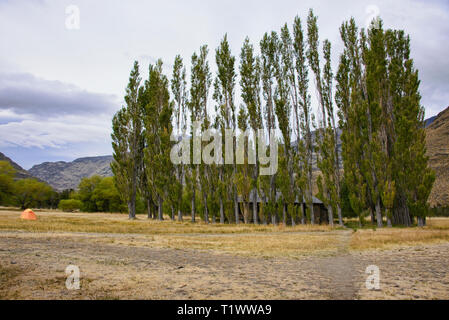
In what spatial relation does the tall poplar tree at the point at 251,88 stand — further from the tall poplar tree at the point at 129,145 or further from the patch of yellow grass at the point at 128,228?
the tall poplar tree at the point at 129,145

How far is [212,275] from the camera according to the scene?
538 centimetres

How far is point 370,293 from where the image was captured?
13.5 feet

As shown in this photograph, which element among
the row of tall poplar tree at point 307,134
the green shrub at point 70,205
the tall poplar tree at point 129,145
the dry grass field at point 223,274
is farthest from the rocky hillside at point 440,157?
the green shrub at point 70,205

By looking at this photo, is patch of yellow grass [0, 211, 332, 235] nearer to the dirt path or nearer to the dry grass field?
the dry grass field

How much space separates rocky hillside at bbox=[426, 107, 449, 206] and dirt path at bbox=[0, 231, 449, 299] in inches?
2401

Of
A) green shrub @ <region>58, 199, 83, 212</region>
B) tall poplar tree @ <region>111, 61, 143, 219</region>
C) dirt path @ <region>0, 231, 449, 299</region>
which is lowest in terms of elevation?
green shrub @ <region>58, 199, 83, 212</region>

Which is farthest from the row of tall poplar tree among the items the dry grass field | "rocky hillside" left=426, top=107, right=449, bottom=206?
"rocky hillside" left=426, top=107, right=449, bottom=206

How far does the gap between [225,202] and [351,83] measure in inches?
531

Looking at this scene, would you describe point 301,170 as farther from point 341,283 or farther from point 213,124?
point 341,283

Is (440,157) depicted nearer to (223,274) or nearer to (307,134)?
(307,134)

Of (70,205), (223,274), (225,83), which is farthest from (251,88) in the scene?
(70,205)

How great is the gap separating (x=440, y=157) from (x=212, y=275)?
101418mm

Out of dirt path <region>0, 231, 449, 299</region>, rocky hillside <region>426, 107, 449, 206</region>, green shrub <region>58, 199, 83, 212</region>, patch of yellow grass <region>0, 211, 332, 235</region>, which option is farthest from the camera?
rocky hillside <region>426, 107, 449, 206</region>

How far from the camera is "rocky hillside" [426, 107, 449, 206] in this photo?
2542 inches
